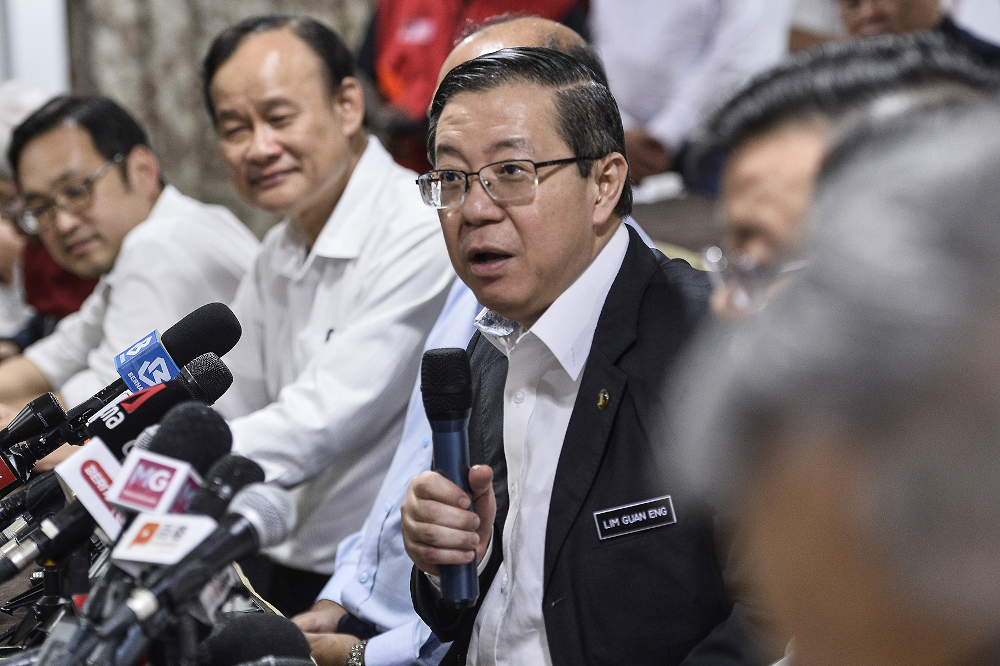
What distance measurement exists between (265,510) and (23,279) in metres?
3.39

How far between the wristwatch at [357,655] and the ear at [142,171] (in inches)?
72.9

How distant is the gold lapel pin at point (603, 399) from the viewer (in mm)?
1347

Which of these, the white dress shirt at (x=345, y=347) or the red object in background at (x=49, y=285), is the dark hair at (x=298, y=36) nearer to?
the white dress shirt at (x=345, y=347)

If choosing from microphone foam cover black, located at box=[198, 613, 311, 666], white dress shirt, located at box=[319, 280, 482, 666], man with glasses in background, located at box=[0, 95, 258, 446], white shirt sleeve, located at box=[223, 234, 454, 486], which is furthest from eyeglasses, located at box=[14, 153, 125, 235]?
microphone foam cover black, located at box=[198, 613, 311, 666]

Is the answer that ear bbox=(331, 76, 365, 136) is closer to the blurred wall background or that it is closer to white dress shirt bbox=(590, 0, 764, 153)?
white dress shirt bbox=(590, 0, 764, 153)

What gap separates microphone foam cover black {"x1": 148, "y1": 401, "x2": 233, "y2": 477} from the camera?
84cm

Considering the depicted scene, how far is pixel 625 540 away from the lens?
1285 millimetres

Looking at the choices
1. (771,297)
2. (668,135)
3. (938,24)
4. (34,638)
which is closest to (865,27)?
(938,24)

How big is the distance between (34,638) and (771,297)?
3.18 feet

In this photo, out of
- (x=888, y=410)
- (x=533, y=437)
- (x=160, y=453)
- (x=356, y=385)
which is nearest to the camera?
(x=888, y=410)

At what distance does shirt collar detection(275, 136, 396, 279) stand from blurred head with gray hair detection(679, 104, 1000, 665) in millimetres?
1756

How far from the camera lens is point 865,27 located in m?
2.38

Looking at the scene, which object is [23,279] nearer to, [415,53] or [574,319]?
[415,53]

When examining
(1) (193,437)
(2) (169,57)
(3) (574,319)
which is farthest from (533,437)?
(2) (169,57)
